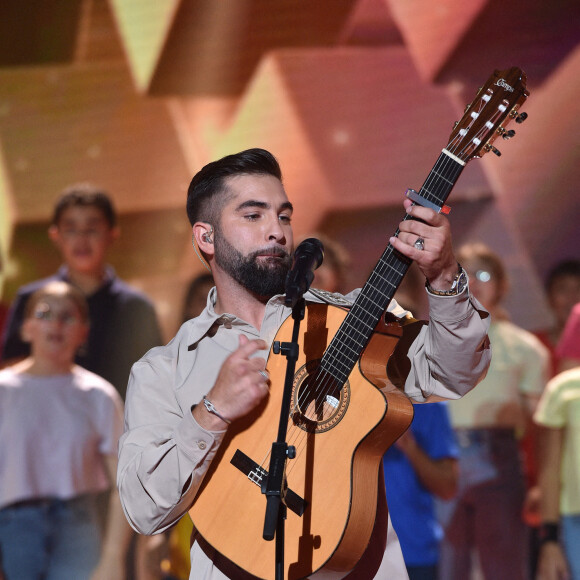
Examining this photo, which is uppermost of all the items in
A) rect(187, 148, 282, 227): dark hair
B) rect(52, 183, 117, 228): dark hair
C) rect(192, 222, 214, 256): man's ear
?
rect(52, 183, 117, 228): dark hair

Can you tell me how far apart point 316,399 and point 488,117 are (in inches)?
32.1

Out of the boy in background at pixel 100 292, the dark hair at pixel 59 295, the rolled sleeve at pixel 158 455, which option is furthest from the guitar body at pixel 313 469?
the boy in background at pixel 100 292

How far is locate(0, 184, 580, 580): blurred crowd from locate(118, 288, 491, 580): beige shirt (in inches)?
57.7

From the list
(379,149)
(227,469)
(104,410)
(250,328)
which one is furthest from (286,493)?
(379,149)

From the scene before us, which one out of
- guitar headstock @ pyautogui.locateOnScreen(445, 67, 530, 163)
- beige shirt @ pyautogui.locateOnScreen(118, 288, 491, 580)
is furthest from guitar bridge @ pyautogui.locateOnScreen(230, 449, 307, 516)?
guitar headstock @ pyautogui.locateOnScreen(445, 67, 530, 163)

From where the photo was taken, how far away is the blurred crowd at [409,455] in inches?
157

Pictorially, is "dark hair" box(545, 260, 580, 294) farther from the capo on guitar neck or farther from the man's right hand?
the man's right hand

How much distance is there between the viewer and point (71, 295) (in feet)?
15.6

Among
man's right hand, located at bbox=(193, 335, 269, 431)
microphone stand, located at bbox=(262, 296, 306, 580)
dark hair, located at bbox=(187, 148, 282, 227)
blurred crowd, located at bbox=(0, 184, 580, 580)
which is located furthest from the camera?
blurred crowd, located at bbox=(0, 184, 580, 580)

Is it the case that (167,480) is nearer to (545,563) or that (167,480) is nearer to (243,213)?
(243,213)

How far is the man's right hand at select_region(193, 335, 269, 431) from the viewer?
1.97 metres

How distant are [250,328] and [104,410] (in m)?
2.49

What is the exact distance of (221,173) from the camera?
2463 millimetres

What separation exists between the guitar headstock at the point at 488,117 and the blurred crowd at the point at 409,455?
1.83 m
